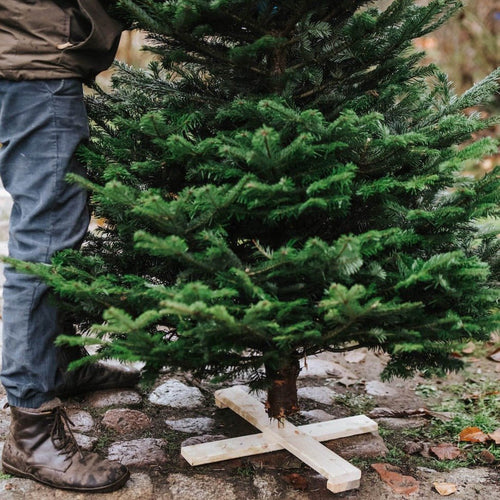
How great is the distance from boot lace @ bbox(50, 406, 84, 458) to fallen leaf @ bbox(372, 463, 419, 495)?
1.05 meters

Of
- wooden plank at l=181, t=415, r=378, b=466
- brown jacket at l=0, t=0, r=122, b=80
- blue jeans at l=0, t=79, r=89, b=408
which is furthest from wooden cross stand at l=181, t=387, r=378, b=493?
brown jacket at l=0, t=0, r=122, b=80

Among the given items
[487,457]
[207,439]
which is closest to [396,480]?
[487,457]

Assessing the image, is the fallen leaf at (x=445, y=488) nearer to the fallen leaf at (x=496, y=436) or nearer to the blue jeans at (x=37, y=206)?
the fallen leaf at (x=496, y=436)

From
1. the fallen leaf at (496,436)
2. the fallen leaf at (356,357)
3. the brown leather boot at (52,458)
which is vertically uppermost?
the brown leather boot at (52,458)

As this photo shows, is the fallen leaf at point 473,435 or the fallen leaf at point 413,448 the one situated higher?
the fallen leaf at point 413,448

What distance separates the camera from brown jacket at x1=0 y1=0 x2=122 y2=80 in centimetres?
192

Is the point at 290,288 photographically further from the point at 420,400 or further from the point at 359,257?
the point at 420,400

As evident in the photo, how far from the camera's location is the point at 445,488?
213 centimetres

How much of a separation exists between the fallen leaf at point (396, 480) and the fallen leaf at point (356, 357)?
3.88 feet

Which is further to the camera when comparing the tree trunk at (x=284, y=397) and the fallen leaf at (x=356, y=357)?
the fallen leaf at (x=356, y=357)

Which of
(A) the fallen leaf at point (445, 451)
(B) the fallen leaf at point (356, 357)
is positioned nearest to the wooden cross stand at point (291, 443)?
(A) the fallen leaf at point (445, 451)

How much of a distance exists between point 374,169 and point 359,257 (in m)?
0.39

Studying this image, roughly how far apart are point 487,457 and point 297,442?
2.48 ft

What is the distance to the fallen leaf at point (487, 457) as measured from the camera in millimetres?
2365
